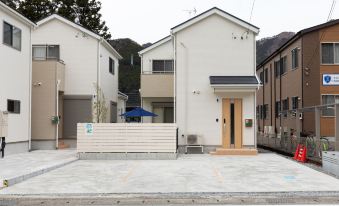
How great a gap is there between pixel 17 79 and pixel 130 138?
6.01 m

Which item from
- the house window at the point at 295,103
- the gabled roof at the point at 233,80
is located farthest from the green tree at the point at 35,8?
the gabled roof at the point at 233,80

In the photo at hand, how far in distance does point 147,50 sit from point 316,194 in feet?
57.8

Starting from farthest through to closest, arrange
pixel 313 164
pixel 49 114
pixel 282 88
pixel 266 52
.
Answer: pixel 266 52
pixel 282 88
pixel 49 114
pixel 313 164

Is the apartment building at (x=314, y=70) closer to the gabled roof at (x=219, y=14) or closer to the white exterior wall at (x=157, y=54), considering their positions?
the gabled roof at (x=219, y=14)

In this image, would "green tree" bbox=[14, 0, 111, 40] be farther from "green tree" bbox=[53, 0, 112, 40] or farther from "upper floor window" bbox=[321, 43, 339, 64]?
"upper floor window" bbox=[321, 43, 339, 64]

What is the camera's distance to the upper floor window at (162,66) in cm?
2552

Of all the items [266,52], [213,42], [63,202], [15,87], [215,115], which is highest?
[266,52]

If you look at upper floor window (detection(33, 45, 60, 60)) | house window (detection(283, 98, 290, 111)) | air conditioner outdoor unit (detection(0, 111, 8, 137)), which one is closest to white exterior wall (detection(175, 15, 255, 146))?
air conditioner outdoor unit (detection(0, 111, 8, 137))

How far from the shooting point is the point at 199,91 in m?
19.6

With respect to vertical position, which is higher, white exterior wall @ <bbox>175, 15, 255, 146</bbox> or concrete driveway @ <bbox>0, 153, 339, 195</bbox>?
white exterior wall @ <bbox>175, 15, 255, 146</bbox>

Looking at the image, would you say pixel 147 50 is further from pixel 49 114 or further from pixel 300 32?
pixel 300 32

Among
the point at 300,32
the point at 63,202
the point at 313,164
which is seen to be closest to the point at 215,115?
the point at 313,164

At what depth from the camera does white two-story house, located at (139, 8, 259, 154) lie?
1939cm

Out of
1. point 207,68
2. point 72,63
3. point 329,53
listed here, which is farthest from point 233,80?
point 72,63
